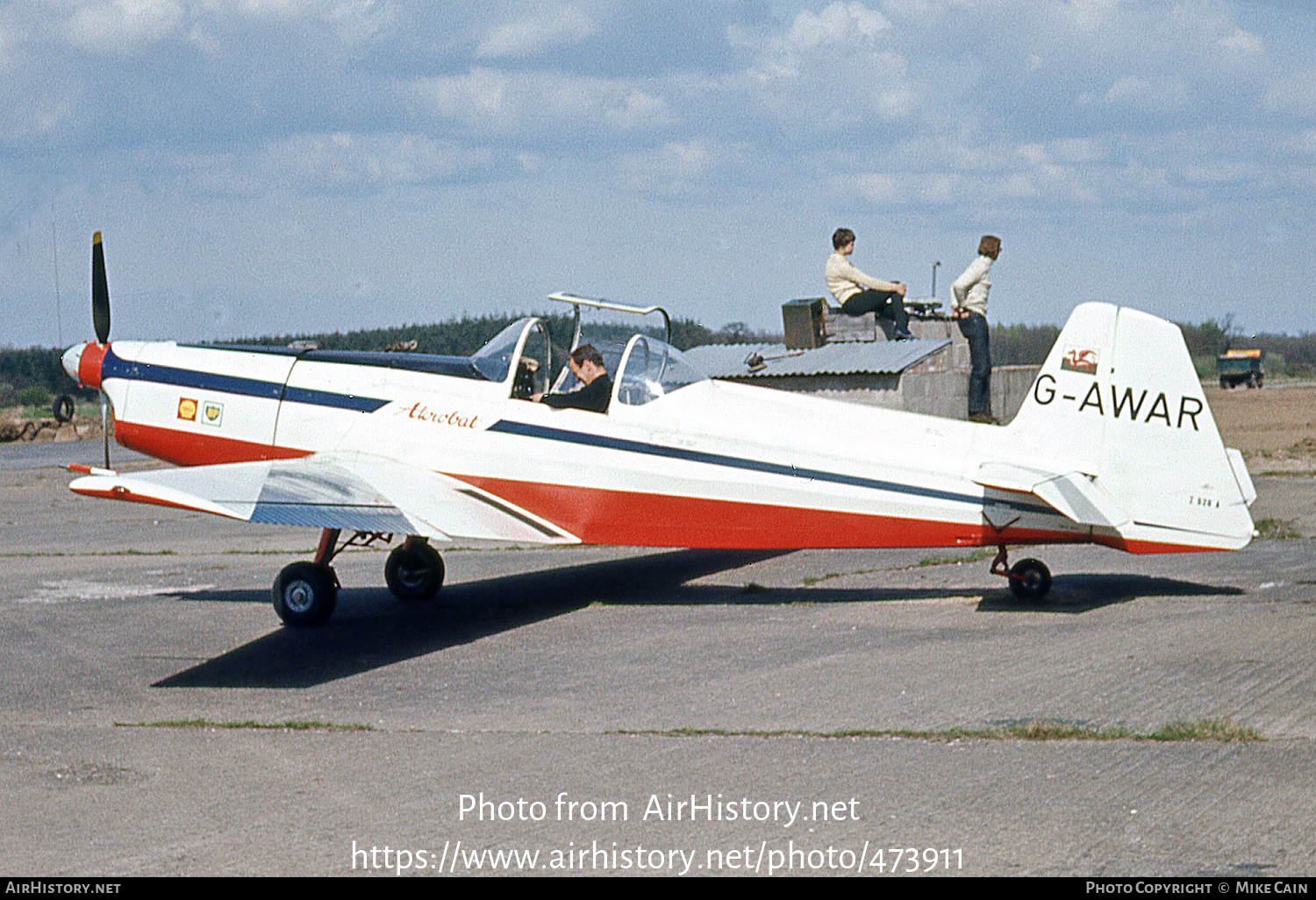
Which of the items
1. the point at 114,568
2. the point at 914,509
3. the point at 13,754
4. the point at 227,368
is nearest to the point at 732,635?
the point at 914,509

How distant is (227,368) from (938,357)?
13.2 metres

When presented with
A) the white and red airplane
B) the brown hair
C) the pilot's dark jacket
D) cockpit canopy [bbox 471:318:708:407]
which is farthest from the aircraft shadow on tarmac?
the brown hair

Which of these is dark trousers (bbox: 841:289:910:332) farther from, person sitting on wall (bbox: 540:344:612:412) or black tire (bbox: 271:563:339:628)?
black tire (bbox: 271:563:339:628)

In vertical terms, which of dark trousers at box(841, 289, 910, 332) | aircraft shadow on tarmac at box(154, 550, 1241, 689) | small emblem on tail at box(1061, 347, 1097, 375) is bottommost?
aircraft shadow on tarmac at box(154, 550, 1241, 689)

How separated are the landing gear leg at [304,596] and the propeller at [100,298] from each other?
357 cm

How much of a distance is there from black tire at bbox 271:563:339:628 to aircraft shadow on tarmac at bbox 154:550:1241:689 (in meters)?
0.10

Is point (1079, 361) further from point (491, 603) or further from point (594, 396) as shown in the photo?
point (491, 603)

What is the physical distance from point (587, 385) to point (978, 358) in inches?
154

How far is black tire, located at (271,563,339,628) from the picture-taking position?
9648 mm

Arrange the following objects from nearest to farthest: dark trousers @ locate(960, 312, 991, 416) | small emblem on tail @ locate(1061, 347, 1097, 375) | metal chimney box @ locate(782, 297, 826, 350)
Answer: small emblem on tail @ locate(1061, 347, 1097, 375)
dark trousers @ locate(960, 312, 991, 416)
metal chimney box @ locate(782, 297, 826, 350)

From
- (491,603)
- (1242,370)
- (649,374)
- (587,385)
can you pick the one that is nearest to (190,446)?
(491,603)

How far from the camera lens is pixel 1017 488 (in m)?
8.95

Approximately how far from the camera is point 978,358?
12086 millimetres
